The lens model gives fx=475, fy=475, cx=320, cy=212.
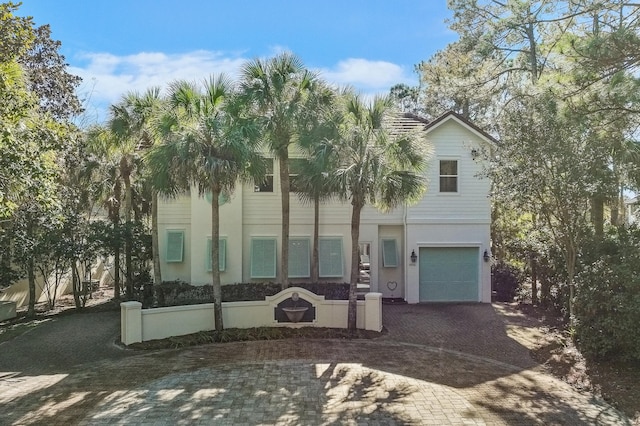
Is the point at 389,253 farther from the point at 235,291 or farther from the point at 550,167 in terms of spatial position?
the point at 550,167

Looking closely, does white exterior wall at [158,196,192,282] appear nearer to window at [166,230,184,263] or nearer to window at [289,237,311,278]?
window at [166,230,184,263]

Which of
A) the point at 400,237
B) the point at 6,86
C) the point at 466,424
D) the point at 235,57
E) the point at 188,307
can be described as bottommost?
the point at 466,424

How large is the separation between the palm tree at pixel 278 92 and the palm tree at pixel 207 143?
2.18ft

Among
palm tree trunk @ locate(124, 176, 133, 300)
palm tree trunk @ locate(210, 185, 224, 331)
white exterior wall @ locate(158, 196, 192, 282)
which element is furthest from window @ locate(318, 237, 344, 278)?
palm tree trunk @ locate(124, 176, 133, 300)

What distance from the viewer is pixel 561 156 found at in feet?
37.3

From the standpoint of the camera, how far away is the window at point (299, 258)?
18.2 m

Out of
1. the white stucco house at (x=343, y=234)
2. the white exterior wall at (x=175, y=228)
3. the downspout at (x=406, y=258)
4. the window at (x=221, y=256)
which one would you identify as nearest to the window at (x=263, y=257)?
the white stucco house at (x=343, y=234)

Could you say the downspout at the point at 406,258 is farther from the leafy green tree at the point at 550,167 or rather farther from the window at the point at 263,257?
the leafy green tree at the point at 550,167

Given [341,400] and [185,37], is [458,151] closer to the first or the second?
[185,37]

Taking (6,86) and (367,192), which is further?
(367,192)

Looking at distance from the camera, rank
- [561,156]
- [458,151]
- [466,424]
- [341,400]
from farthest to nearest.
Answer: [458,151], [561,156], [341,400], [466,424]

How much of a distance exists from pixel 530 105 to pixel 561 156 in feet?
4.95

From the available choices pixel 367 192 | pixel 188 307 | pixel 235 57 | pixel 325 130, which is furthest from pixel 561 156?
pixel 188 307

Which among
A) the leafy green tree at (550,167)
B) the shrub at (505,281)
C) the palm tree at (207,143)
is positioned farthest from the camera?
the shrub at (505,281)
